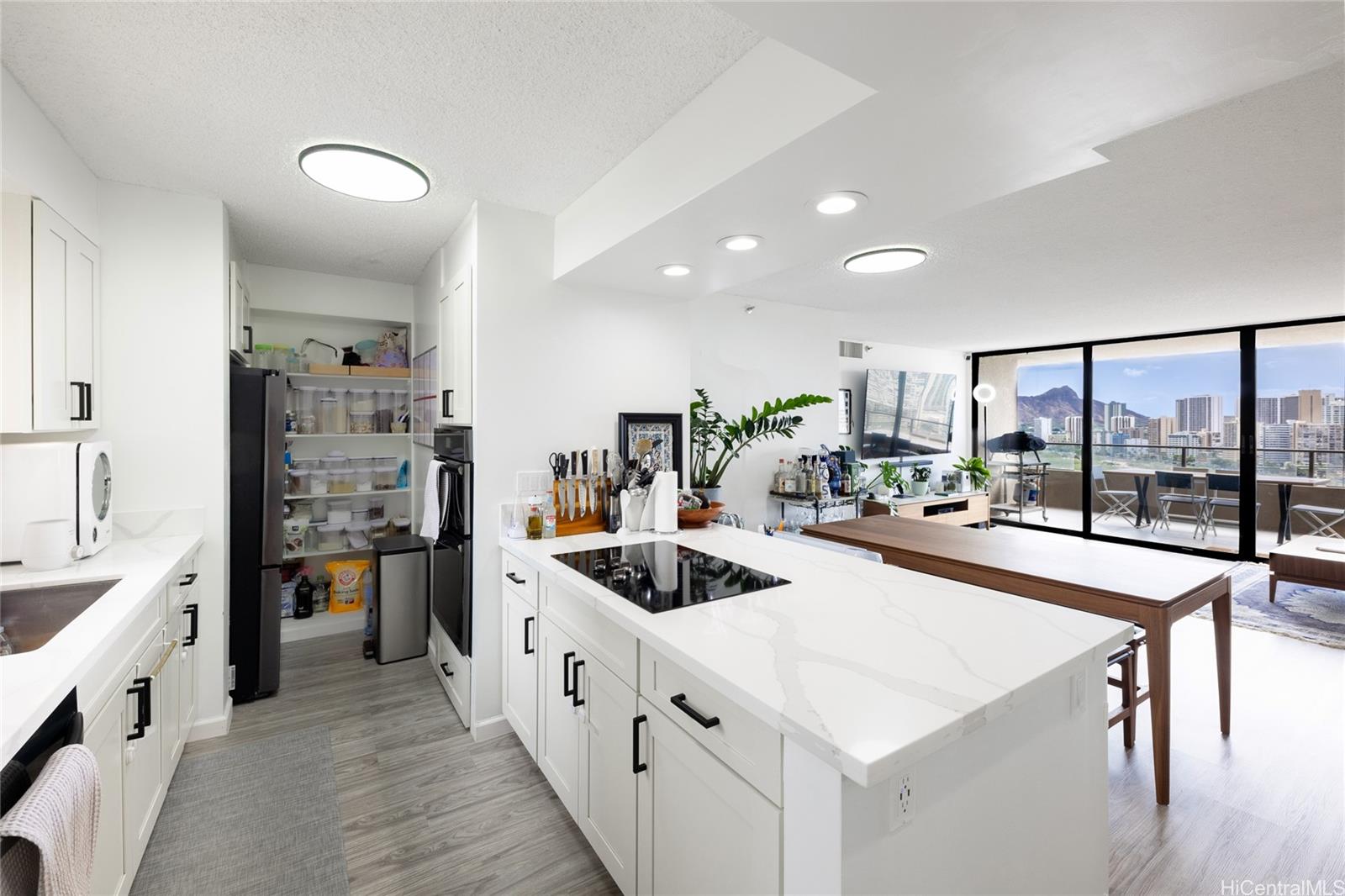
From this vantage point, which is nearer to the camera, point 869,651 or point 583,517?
point 869,651

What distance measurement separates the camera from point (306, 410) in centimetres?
388

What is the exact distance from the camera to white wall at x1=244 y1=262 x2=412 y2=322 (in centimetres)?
359

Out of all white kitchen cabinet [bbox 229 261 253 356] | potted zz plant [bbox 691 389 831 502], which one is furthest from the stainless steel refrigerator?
potted zz plant [bbox 691 389 831 502]

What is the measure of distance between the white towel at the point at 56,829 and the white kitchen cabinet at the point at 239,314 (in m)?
2.19

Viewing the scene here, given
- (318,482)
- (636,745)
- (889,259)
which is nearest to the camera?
(636,745)

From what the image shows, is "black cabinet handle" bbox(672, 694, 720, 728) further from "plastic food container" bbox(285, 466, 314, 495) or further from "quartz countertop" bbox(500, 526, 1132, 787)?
"plastic food container" bbox(285, 466, 314, 495)

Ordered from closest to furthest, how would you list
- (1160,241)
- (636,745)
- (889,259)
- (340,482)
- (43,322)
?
(636,745) < (43,322) < (1160,241) < (889,259) < (340,482)

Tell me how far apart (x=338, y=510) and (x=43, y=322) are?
231 centimetres

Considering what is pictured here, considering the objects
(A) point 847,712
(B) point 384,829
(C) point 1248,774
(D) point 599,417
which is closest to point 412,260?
(D) point 599,417

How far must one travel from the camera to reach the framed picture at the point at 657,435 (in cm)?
289

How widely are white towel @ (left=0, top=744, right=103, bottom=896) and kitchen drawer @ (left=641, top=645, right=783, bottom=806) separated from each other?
1091 millimetres

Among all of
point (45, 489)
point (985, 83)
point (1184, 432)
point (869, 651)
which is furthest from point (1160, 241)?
point (45, 489)

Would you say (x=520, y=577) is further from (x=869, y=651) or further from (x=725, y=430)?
(x=725, y=430)

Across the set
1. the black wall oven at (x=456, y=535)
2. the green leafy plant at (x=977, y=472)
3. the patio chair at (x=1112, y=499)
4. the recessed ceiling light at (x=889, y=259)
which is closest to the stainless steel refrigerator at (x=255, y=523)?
the black wall oven at (x=456, y=535)
